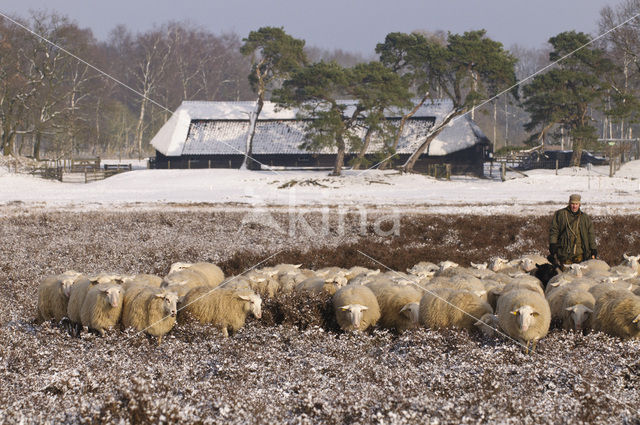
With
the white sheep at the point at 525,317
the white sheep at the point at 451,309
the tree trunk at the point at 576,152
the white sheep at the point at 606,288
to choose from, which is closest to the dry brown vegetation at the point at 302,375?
the white sheep at the point at 525,317

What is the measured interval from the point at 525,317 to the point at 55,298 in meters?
7.14

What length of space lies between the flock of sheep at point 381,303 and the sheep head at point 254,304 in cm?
1

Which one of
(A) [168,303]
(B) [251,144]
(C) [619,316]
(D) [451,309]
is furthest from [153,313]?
(B) [251,144]

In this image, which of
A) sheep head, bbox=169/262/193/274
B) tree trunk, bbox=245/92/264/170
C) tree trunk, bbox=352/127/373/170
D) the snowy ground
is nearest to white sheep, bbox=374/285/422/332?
sheep head, bbox=169/262/193/274

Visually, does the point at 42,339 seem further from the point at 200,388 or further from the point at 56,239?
the point at 56,239

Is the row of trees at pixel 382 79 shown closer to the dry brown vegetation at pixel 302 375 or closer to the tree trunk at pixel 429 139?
the tree trunk at pixel 429 139

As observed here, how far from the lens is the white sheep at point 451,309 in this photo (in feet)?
28.3

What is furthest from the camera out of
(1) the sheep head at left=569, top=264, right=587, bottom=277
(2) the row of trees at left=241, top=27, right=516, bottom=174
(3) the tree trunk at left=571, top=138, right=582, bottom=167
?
(3) the tree trunk at left=571, top=138, right=582, bottom=167

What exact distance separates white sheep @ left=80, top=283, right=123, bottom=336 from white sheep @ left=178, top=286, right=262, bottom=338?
0.90 metres

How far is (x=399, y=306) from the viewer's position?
9.27 m

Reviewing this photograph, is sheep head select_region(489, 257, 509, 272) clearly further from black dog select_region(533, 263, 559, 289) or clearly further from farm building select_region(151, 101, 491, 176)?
farm building select_region(151, 101, 491, 176)

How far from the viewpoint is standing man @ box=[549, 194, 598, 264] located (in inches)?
451

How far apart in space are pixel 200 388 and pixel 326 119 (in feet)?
119

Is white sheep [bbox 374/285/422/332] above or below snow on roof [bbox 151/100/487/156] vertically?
below
